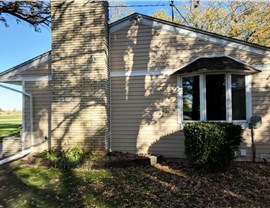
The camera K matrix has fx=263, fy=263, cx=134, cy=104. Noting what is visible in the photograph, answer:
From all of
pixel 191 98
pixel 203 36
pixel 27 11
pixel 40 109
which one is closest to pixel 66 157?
pixel 40 109

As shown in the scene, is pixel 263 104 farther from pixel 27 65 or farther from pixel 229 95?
pixel 27 65

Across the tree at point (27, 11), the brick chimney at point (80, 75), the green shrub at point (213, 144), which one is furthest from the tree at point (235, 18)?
the green shrub at point (213, 144)

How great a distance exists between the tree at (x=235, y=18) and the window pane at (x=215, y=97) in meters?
14.5

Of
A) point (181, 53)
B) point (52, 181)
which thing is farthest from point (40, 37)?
point (52, 181)

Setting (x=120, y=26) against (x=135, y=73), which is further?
(x=120, y=26)

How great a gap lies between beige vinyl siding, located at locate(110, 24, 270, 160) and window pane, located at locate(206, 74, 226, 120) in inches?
36.4

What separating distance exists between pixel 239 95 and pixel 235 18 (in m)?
16.8

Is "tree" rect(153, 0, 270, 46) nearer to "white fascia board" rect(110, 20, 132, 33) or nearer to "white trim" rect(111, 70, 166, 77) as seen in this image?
"white fascia board" rect(110, 20, 132, 33)

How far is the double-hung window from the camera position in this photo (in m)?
8.45

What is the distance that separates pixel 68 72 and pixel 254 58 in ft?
20.3

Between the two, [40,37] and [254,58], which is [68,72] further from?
[40,37]

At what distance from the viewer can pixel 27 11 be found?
503 inches

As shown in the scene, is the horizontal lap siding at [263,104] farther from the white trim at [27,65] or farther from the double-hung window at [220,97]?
the white trim at [27,65]

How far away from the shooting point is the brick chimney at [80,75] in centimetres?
880
